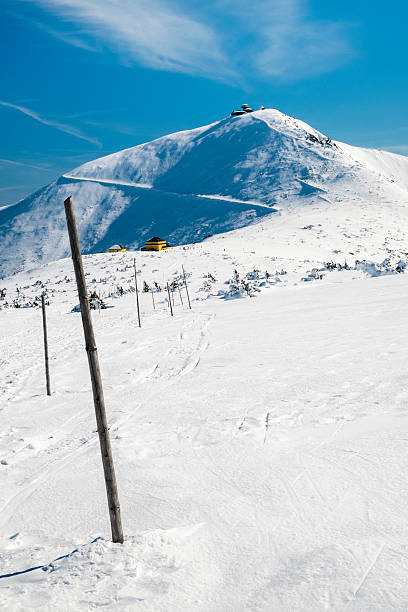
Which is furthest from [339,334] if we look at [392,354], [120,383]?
[120,383]

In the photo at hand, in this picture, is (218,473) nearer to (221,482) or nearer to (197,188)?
(221,482)

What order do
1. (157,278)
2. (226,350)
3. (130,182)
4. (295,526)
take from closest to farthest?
(295,526) → (226,350) → (157,278) → (130,182)

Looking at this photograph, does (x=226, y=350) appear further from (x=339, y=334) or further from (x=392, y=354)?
(x=392, y=354)

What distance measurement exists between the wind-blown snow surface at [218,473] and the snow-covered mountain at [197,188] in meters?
51.6

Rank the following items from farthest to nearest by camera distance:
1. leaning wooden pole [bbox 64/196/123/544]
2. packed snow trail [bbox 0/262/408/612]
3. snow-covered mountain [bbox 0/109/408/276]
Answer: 1. snow-covered mountain [bbox 0/109/408/276]
2. leaning wooden pole [bbox 64/196/123/544]
3. packed snow trail [bbox 0/262/408/612]

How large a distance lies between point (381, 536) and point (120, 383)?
697 cm

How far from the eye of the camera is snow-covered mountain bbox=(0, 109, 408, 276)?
71.6 m

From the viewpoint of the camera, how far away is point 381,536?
12.4ft

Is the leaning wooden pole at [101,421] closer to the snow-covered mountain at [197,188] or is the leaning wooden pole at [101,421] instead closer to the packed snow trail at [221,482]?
the packed snow trail at [221,482]

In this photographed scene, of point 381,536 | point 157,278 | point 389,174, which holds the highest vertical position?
point 389,174

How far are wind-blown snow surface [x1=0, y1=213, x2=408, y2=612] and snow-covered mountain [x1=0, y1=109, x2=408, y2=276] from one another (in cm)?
5155

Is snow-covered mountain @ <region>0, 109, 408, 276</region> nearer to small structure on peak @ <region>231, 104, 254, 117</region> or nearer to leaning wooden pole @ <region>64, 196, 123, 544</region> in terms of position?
small structure on peak @ <region>231, 104, 254, 117</region>

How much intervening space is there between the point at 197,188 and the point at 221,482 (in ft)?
293

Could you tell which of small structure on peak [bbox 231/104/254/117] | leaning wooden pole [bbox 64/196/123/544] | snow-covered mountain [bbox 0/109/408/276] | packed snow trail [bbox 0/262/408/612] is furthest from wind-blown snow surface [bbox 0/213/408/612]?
small structure on peak [bbox 231/104/254/117]
